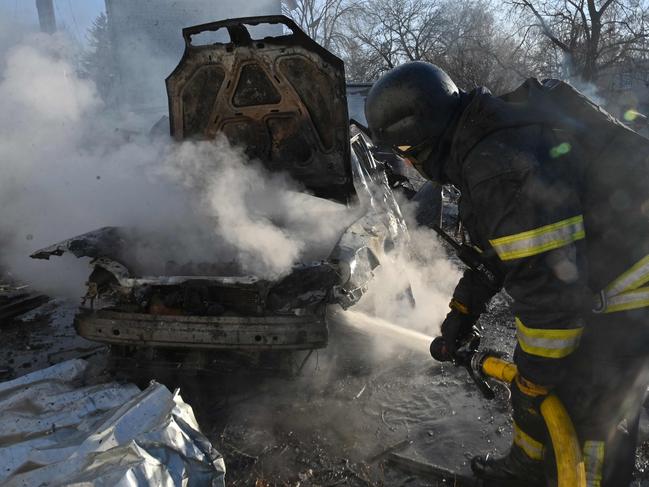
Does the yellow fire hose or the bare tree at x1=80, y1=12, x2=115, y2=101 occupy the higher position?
the bare tree at x1=80, y1=12, x2=115, y2=101

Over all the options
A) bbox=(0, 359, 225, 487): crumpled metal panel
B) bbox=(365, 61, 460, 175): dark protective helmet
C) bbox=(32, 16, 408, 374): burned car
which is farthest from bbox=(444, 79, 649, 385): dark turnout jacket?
bbox=(0, 359, 225, 487): crumpled metal panel

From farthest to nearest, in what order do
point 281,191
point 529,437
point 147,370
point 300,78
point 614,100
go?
point 614,100, point 281,191, point 300,78, point 147,370, point 529,437

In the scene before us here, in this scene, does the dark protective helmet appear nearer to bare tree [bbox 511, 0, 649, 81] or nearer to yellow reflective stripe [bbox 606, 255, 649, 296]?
yellow reflective stripe [bbox 606, 255, 649, 296]

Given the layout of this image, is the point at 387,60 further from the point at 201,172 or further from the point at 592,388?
the point at 592,388

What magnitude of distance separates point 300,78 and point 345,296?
7.15 ft

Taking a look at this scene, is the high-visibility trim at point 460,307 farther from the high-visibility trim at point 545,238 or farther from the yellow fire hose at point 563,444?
the high-visibility trim at point 545,238

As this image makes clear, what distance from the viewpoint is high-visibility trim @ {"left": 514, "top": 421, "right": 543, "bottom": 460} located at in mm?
2344

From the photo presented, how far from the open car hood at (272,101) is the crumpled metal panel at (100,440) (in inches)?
104

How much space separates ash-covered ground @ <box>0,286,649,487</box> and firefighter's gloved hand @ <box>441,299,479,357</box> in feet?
2.46

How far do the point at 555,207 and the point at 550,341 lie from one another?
507 millimetres

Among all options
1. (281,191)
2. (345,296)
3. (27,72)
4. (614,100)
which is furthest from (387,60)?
(345,296)

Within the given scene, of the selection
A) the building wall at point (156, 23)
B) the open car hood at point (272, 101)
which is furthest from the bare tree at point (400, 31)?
the open car hood at point (272, 101)

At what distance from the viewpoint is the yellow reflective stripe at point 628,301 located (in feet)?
6.37

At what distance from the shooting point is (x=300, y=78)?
4.42 m
